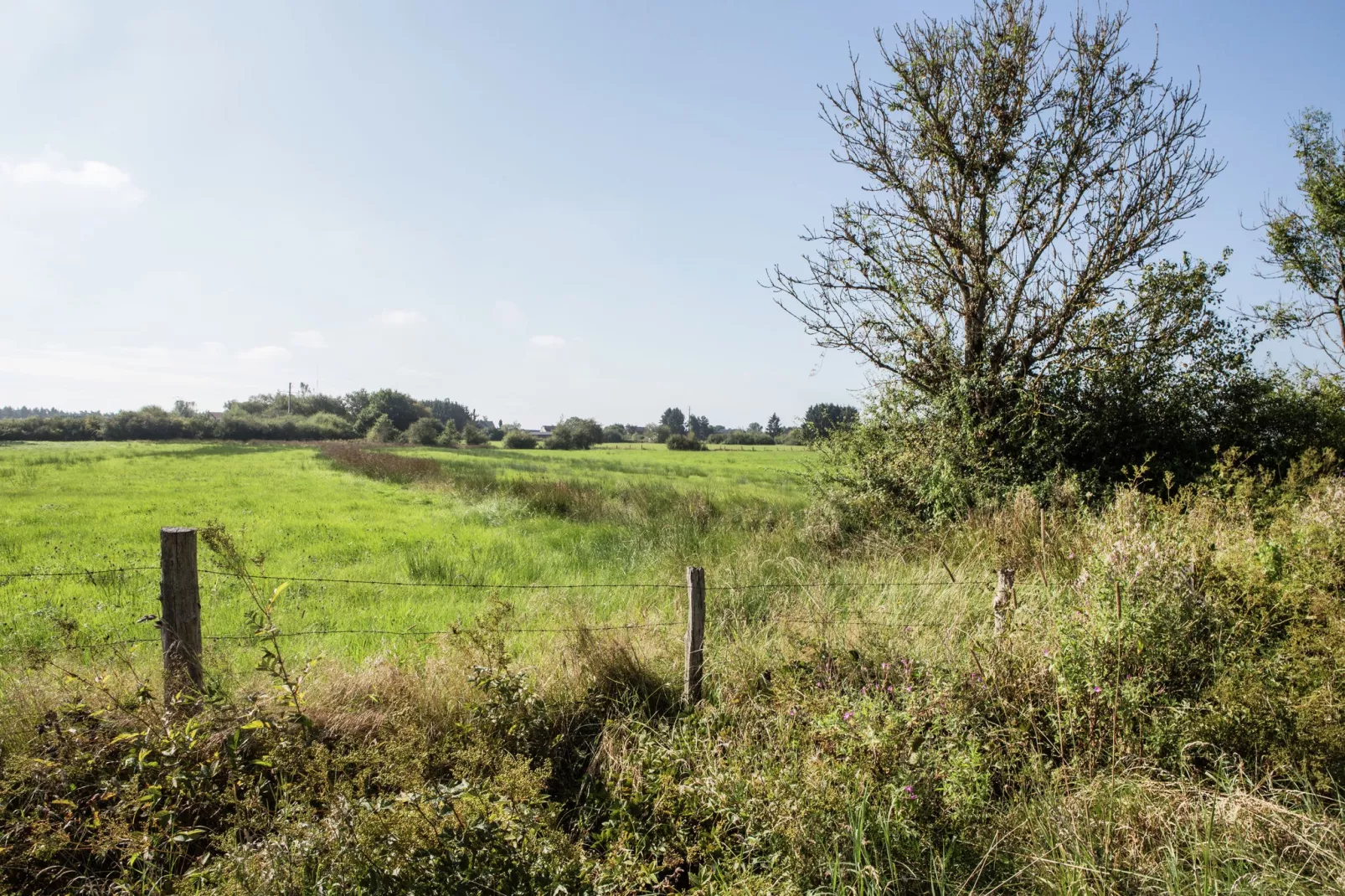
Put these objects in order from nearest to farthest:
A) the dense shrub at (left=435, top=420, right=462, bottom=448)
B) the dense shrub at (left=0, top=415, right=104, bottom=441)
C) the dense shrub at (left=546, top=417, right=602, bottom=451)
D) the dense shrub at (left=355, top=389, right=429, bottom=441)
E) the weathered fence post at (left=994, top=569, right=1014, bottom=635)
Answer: the weathered fence post at (left=994, top=569, right=1014, bottom=635), the dense shrub at (left=0, top=415, right=104, bottom=441), the dense shrub at (left=546, top=417, right=602, bottom=451), the dense shrub at (left=435, top=420, right=462, bottom=448), the dense shrub at (left=355, top=389, right=429, bottom=441)

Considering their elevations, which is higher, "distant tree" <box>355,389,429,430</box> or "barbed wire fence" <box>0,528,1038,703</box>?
"distant tree" <box>355,389,429,430</box>

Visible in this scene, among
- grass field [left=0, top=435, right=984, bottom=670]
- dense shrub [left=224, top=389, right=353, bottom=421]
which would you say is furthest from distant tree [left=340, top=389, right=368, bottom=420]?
grass field [left=0, top=435, right=984, bottom=670]

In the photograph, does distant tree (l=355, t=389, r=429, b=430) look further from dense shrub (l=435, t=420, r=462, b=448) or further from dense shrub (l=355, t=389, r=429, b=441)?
dense shrub (l=435, t=420, r=462, b=448)

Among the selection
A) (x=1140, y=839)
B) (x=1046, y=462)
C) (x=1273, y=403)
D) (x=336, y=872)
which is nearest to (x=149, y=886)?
(x=336, y=872)

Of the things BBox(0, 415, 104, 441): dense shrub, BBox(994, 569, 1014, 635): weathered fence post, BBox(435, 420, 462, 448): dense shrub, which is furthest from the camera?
BBox(435, 420, 462, 448): dense shrub

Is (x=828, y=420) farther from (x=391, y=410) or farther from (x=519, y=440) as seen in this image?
(x=391, y=410)

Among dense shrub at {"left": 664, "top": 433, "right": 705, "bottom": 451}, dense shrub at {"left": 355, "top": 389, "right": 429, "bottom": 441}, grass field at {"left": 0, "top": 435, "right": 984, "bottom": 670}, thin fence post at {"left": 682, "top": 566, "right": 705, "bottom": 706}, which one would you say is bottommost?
grass field at {"left": 0, "top": 435, "right": 984, "bottom": 670}

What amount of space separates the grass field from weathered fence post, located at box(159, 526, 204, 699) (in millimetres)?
545

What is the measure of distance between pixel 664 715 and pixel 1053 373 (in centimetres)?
976

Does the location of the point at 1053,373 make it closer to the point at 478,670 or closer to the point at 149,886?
the point at 478,670

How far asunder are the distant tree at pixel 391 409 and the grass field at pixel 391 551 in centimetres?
5878

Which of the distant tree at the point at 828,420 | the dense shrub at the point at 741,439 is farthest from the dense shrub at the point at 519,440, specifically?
the distant tree at the point at 828,420

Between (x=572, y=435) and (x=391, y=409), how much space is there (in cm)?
3666

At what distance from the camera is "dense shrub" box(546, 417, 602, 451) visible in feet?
201
